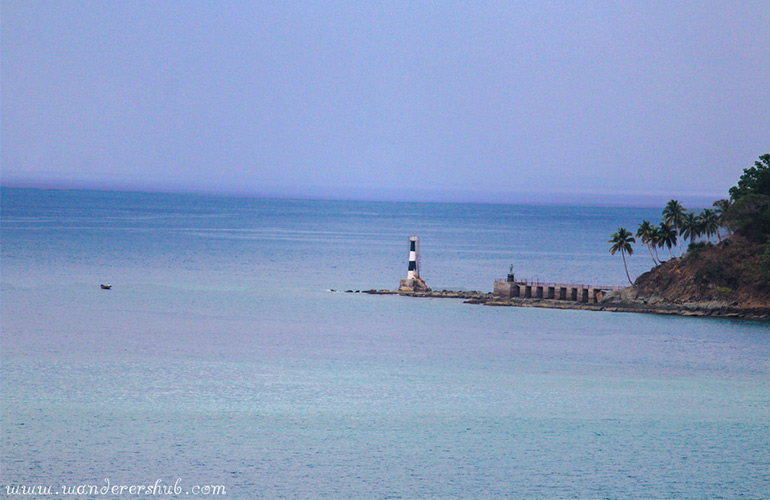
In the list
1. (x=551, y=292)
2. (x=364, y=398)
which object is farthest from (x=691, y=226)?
(x=364, y=398)

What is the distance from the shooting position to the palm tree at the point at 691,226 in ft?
243

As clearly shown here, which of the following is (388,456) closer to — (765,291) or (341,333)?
(341,333)

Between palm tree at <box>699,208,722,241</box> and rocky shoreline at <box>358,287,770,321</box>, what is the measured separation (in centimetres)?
815

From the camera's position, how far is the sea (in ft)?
94.7

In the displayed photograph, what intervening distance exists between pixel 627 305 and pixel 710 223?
10.6 meters

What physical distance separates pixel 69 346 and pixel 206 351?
323 inches

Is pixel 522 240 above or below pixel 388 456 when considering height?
above

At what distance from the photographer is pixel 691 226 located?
74562 millimetres

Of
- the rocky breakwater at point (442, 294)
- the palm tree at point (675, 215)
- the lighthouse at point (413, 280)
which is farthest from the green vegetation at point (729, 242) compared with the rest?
the lighthouse at point (413, 280)

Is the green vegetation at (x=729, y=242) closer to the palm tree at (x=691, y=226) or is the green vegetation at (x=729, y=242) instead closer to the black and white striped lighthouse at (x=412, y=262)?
the palm tree at (x=691, y=226)

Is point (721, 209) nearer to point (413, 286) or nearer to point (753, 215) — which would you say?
point (753, 215)

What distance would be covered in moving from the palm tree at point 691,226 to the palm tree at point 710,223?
437 millimetres

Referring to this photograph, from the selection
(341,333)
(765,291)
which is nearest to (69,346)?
(341,333)

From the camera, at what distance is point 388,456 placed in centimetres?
3103
